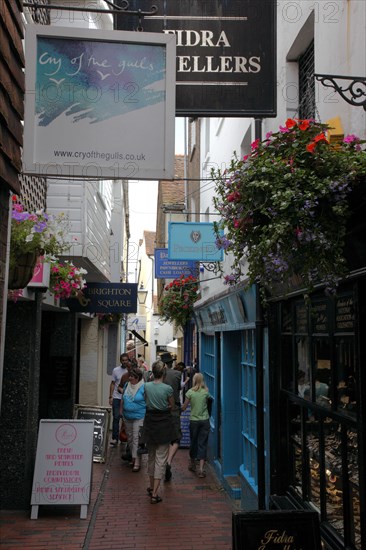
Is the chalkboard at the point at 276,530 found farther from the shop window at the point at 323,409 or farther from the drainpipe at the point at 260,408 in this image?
the drainpipe at the point at 260,408

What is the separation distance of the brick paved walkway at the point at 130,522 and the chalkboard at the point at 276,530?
8.56 ft

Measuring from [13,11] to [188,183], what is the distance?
1529cm

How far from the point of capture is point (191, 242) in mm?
10828

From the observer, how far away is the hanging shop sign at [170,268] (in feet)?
52.7

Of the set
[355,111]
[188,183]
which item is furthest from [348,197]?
[188,183]

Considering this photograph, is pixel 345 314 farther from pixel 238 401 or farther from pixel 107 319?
pixel 107 319

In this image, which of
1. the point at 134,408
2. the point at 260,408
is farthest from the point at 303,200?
the point at 134,408

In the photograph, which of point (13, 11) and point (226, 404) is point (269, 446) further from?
point (13, 11)

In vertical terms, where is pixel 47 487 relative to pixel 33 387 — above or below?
below

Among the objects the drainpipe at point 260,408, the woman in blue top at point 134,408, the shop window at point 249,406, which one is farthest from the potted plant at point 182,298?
the drainpipe at point 260,408

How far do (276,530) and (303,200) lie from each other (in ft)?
6.78

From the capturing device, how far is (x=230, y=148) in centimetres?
1065

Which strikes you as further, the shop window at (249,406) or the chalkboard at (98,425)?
the chalkboard at (98,425)

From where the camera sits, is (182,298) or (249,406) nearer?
(249,406)
